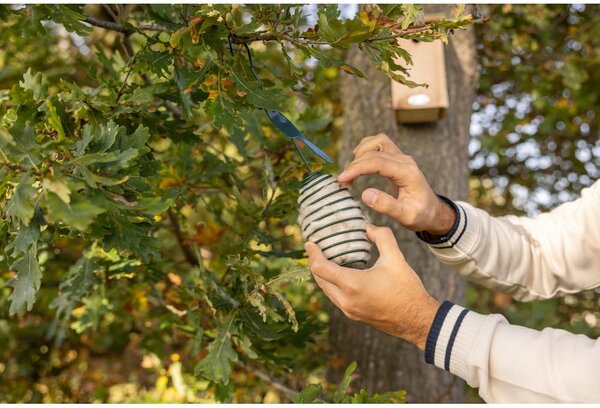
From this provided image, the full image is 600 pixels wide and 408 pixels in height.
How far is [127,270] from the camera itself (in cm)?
195

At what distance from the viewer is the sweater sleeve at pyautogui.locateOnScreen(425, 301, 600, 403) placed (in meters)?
1.36

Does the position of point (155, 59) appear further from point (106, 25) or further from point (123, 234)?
point (123, 234)

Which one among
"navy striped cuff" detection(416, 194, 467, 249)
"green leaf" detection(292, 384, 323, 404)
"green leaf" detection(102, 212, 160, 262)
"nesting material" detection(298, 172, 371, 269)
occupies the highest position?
"green leaf" detection(102, 212, 160, 262)

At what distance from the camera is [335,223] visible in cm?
147

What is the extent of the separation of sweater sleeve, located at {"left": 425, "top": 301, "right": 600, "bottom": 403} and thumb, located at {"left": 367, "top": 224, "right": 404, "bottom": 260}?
7.6 inches

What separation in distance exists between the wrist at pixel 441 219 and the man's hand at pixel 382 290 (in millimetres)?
392

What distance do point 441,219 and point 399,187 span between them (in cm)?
20

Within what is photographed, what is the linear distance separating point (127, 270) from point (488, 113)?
3.27 m

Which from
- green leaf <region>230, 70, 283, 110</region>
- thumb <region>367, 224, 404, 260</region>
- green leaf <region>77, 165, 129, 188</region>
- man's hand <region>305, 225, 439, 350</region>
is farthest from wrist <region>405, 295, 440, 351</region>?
green leaf <region>77, 165, 129, 188</region>

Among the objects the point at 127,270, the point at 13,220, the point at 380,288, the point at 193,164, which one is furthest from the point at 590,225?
the point at 13,220

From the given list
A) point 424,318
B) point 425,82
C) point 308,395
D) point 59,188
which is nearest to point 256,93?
point 59,188

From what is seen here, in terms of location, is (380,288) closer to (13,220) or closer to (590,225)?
(13,220)

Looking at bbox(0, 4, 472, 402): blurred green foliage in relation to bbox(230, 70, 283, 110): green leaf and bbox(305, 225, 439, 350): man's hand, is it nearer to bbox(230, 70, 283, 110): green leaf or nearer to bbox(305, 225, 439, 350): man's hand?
bbox(230, 70, 283, 110): green leaf

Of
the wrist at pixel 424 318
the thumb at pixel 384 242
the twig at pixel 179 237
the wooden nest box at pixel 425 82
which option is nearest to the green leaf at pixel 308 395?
the wrist at pixel 424 318
